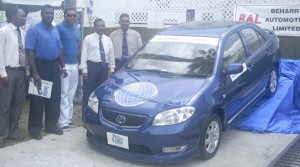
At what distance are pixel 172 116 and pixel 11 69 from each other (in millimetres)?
2349

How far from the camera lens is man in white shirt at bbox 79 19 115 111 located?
6.45m

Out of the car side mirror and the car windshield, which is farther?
the car windshield

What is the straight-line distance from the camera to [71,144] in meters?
5.75

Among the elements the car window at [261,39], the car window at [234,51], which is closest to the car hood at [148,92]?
the car window at [234,51]

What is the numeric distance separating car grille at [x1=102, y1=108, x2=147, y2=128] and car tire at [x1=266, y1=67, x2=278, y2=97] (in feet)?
10.1

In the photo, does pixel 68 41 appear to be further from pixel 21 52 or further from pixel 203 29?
pixel 203 29

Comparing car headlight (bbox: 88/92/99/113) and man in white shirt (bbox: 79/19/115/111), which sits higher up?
man in white shirt (bbox: 79/19/115/111)

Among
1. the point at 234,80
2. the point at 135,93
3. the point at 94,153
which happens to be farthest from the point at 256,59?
the point at 94,153

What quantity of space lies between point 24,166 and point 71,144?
91 cm

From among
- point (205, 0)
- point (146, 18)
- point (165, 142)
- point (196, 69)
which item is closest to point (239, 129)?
point (196, 69)

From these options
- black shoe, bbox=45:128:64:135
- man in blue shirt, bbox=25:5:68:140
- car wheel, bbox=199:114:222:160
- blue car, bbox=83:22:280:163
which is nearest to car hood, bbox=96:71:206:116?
blue car, bbox=83:22:280:163

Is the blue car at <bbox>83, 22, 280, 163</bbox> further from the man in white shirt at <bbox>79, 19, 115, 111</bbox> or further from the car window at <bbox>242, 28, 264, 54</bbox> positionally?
the man in white shirt at <bbox>79, 19, 115, 111</bbox>

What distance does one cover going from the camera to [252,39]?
6641 mm

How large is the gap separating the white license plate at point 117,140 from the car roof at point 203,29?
2.03 metres
